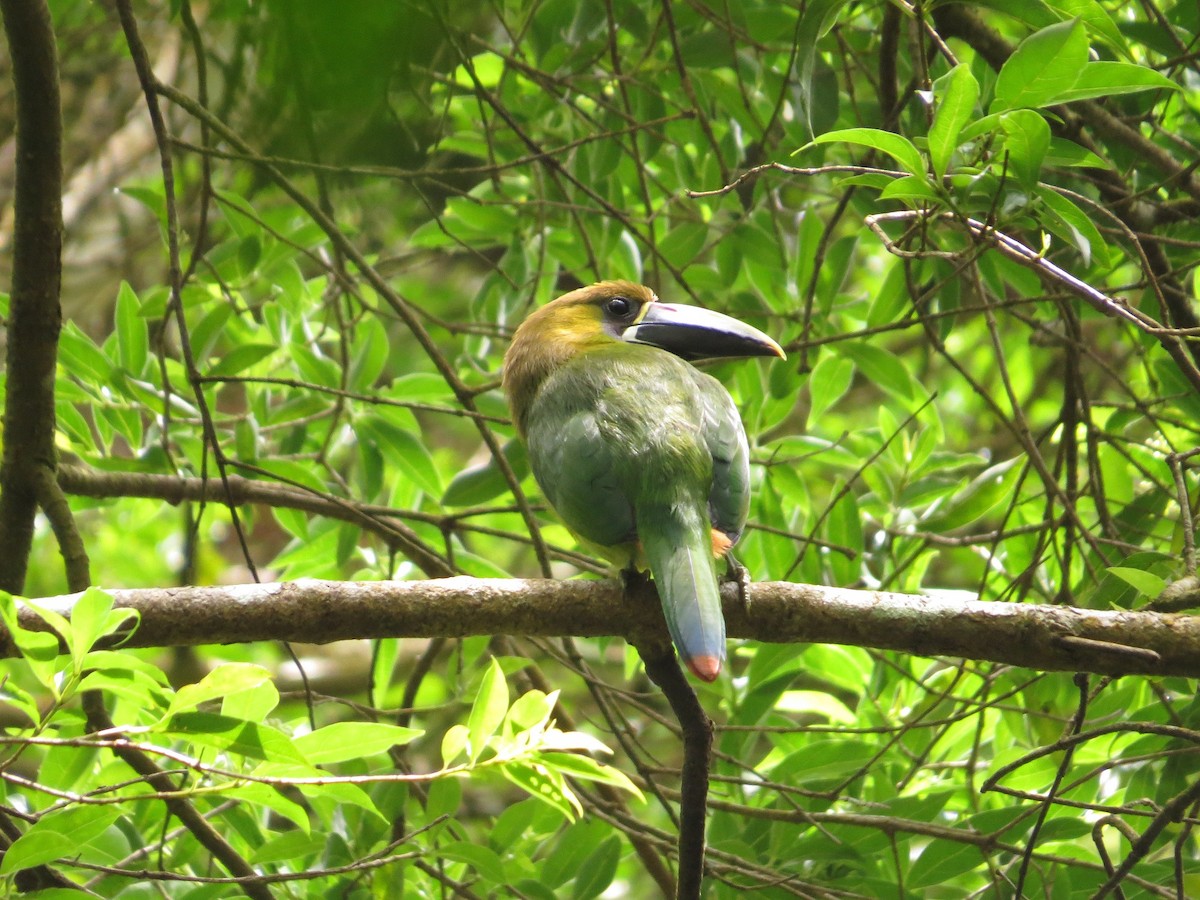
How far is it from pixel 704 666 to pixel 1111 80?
122 centimetres

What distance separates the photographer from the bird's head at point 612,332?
3332 millimetres

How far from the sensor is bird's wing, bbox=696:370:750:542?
2705 mm

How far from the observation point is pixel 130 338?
3240 mm

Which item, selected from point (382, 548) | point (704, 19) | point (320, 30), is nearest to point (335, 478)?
point (382, 548)

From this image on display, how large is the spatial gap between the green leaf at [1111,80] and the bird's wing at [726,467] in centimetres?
119

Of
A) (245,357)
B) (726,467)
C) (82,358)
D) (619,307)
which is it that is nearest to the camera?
(726,467)

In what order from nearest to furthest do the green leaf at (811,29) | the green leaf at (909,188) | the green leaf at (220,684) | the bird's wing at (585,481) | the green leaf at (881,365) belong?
1. the green leaf at (220,684)
2. the green leaf at (909,188)
3. the green leaf at (811,29)
4. the bird's wing at (585,481)
5. the green leaf at (881,365)

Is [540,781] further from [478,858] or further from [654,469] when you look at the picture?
[654,469]

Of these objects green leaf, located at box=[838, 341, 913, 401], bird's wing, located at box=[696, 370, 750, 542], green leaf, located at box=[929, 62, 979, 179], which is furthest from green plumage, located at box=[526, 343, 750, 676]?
green leaf, located at box=[929, 62, 979, 179]

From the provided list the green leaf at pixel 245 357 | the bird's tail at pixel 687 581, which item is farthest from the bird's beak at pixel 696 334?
the green leaf at pixel 245 357

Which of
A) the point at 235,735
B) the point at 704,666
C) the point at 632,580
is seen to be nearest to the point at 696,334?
the point at 632,580

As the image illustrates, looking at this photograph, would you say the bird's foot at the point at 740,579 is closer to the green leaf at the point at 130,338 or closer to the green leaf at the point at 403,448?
the green leaf at the point at 403,448

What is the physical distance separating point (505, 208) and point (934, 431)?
156cm

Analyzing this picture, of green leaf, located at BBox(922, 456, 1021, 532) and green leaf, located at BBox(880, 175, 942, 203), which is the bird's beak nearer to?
green leaf, located at BBox(922, 456, 1021, 532)
